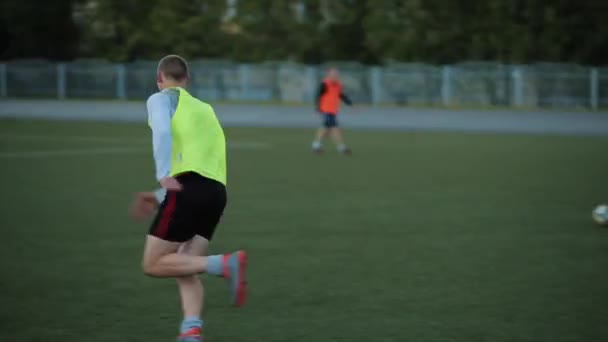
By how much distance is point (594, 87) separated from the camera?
3916cm

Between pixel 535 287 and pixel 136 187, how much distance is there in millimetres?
7845

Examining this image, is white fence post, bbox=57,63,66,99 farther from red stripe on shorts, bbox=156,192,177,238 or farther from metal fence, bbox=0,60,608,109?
red stripe on shorts, bbox=156,192,177,238

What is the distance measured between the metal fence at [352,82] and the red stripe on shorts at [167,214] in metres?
35.2

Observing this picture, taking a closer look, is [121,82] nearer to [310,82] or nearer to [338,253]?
[310,82]

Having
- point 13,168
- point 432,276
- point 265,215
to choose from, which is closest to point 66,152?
point 13,168

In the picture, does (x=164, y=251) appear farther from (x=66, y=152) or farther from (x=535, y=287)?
(x=66, y=152)

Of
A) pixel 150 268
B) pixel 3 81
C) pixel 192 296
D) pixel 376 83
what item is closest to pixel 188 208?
pixel 150 268

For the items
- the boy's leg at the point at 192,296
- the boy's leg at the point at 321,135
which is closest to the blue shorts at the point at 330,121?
the boy's leg at the point at 321,135

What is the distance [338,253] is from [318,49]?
38926 millimetres

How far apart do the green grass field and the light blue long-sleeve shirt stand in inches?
46.1

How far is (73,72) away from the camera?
151ft

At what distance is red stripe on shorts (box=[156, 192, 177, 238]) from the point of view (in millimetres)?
5887

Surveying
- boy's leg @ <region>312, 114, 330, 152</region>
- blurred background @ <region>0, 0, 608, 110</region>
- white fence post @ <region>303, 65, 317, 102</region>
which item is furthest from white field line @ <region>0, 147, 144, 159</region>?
white fence post @ <region>303, 65, 317, 102</region>

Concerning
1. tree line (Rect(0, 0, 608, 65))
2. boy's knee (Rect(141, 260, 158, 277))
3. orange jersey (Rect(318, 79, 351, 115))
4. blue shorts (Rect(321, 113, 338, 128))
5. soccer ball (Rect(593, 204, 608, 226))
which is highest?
tree line (Rect(0, 0, 608, 65))
